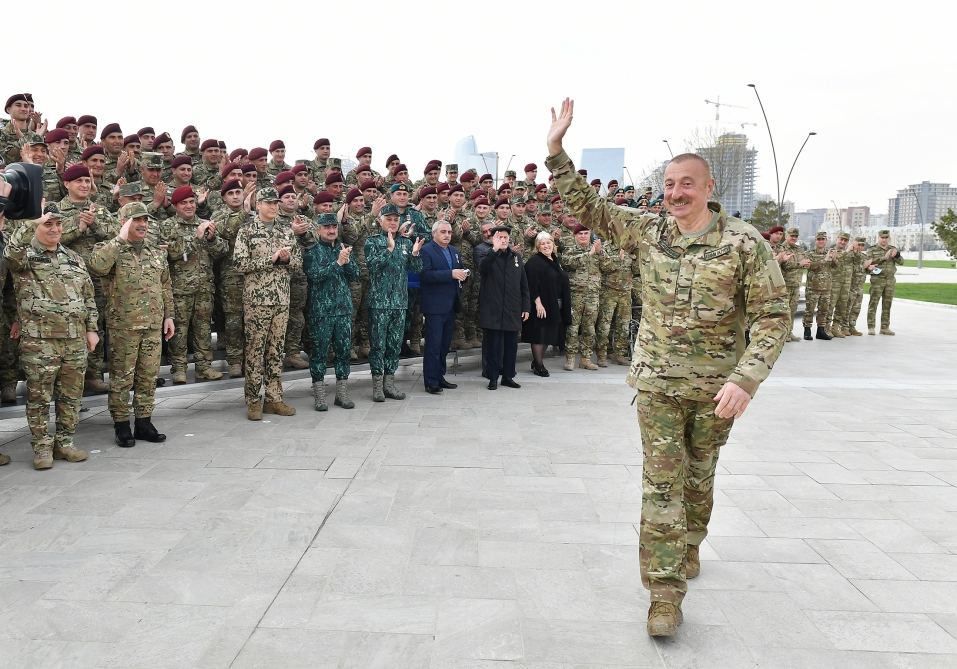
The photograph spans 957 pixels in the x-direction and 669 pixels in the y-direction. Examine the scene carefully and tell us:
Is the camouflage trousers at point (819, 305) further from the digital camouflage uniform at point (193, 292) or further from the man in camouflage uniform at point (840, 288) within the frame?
the digital camouflage uniform at point (193, 292)

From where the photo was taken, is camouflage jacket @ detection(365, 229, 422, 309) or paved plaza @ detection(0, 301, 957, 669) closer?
Result: paved plaza @ detection(0, 301, 957, 669)

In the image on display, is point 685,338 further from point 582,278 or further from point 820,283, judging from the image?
point 820,283

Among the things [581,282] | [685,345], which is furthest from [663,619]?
[581,282]

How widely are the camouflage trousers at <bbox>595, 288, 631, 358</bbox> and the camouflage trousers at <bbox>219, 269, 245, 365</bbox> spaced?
5.04m

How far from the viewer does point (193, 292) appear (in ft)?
25.1

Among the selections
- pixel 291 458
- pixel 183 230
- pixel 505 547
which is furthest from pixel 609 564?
pixel 183 230

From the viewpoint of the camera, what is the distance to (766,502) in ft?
15.7

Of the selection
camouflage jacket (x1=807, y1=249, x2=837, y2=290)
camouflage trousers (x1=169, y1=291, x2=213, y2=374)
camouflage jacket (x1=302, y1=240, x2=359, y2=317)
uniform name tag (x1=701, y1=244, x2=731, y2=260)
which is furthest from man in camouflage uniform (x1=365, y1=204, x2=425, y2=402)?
camouflage jacket (x1=807, y1=249, x2=837, y2=290)

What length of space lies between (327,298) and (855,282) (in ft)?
40.4

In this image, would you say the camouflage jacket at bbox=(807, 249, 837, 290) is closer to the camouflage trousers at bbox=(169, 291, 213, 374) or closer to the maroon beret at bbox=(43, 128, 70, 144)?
the camouflage trousers at bbox=(169, 291, 213, 374)

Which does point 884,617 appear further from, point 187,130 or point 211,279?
point 187,130

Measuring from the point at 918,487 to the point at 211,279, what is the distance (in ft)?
23.3

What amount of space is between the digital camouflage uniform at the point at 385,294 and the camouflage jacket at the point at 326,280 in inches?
13.0

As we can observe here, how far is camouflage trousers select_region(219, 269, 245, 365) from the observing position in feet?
26.1
